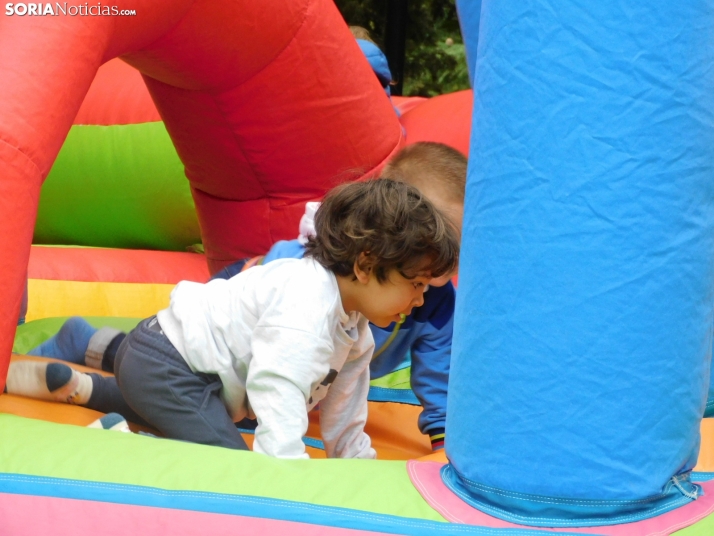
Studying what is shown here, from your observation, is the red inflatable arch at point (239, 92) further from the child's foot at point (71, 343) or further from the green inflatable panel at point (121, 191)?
the green inflatable panel at point (121, 191)

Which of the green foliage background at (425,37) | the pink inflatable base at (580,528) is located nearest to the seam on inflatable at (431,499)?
the pink inflatable base at (580,528)

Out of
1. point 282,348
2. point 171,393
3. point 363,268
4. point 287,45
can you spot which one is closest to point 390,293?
point 363,268

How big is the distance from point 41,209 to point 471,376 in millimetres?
2151

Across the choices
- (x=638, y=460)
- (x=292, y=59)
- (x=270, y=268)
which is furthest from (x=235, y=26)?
(x=638, y=460)

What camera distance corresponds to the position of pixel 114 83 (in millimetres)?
2756

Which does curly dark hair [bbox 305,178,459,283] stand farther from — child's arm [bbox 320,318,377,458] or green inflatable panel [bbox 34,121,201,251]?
green inflatable panel [bbox 34,121,201,251]

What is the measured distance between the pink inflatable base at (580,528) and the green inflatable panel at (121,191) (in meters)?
1.76

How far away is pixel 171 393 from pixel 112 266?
3.70ft

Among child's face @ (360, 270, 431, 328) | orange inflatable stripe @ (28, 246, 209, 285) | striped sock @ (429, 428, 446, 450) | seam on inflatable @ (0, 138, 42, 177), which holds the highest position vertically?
seam on inflatable @ (0, 138, 42, 177)

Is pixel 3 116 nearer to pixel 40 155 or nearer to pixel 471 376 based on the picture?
pixel 40 155

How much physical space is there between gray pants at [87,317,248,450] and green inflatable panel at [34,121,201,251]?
48.7 inches

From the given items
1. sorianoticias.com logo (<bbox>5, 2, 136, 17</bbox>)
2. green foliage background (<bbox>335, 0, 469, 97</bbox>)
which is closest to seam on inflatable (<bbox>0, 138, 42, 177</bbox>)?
sorianoticias.com logo (<bbox>5, 2, 136, 17</bbox>)

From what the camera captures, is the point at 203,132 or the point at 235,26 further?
the point at 203,132

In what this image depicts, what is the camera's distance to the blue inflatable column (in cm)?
88
